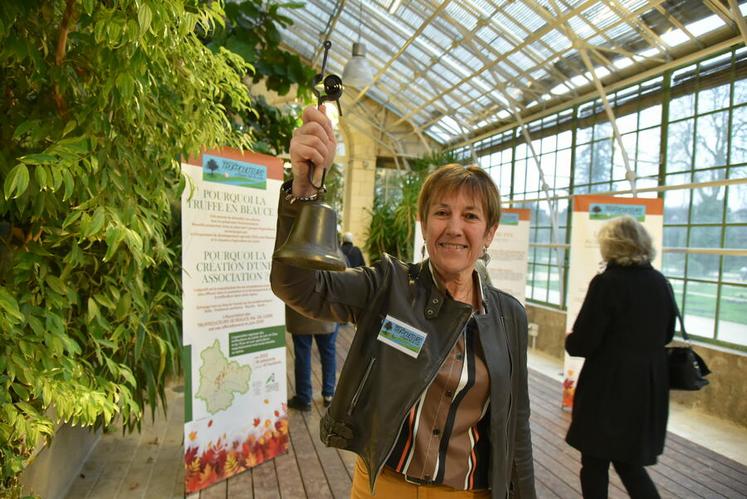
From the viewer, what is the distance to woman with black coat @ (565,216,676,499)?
7.00ft

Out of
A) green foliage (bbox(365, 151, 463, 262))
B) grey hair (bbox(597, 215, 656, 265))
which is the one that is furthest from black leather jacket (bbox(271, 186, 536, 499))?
green foliage (bbox(365, 151, 463, 262))

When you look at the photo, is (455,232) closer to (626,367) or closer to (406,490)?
(406,490)

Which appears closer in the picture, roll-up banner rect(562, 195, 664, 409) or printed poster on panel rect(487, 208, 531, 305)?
roll-up banner rect(562, 195, 664, 409)

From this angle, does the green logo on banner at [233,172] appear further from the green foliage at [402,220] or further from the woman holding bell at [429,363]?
the green foliage at [402,220]

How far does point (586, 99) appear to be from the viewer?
316 inches

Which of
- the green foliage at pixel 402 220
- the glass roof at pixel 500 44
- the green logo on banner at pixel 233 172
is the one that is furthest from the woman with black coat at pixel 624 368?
the green foliage at pixel 402 220

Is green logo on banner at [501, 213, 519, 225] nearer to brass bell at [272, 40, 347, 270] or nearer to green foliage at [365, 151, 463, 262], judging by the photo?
green foliage at [365, 151, 463, 262]

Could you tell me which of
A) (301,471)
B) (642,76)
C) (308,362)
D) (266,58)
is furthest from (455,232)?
(642,76)

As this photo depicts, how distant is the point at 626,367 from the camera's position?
2.20 meters

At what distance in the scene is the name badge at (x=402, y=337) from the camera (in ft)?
3.65

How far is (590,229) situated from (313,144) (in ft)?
13.9

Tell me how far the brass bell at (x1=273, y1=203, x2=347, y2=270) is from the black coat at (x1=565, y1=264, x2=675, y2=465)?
5.93 feet

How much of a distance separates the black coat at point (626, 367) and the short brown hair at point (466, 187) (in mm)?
1272

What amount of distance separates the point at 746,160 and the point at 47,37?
6.39m
